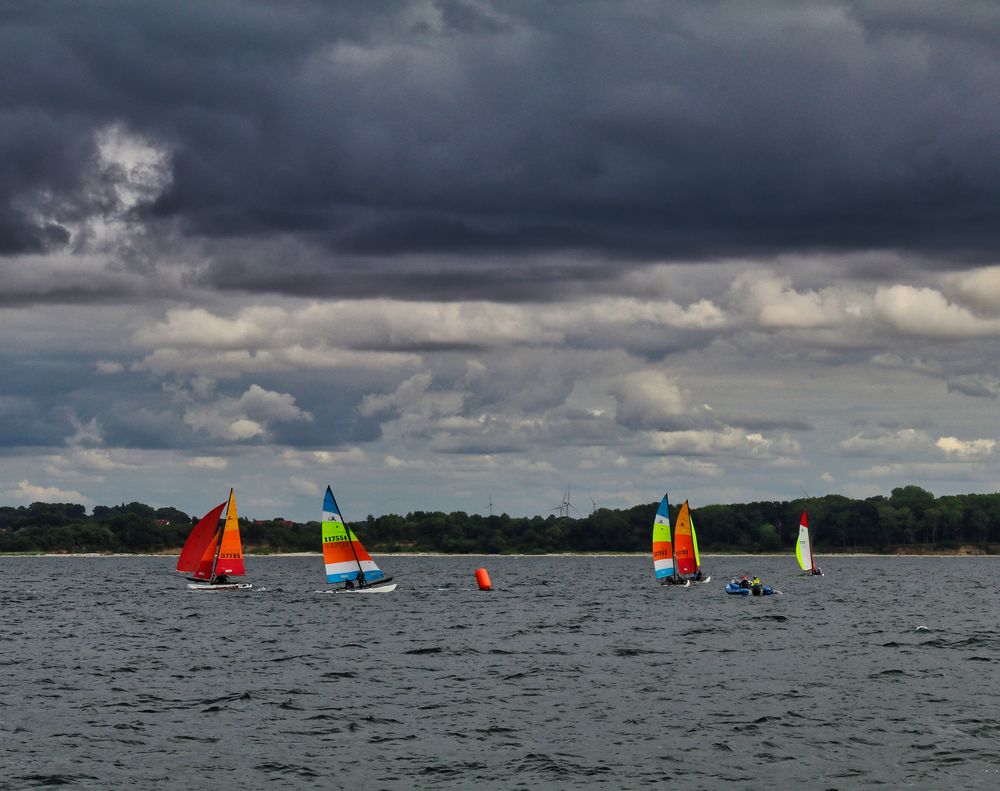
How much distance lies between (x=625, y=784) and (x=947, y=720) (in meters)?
17.4

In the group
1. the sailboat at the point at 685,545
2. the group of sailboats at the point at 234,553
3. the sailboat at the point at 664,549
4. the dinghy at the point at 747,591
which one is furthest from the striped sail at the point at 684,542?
the group of sailboats at the point at 234,553

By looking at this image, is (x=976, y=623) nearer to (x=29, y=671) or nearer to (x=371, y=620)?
(x=371, y=620)

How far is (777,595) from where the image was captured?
140125mm

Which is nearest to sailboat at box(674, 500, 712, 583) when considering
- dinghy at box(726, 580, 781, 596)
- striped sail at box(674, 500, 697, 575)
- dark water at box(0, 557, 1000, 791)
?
striped sail at box(674, 500, 697, 575)

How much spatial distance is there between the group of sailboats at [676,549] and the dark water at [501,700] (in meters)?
26.9

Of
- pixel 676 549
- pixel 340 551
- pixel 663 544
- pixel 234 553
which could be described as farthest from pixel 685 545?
pixel 234 553

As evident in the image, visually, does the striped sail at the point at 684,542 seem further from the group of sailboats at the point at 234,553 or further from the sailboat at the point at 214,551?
the sailboat at the point at 214,551

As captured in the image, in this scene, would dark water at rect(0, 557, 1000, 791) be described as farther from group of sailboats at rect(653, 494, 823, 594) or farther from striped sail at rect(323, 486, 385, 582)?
group of sailboats at rect(653, 494, 823, 594)

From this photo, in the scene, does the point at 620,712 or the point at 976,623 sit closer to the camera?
the point at 620,712

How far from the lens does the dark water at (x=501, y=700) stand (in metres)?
40.8

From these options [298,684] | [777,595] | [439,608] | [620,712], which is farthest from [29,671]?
[777,595]

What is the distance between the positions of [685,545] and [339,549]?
133 ft

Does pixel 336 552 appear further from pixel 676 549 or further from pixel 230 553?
pixel 676 549

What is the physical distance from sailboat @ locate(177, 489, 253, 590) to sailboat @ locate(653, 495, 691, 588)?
42060mm
